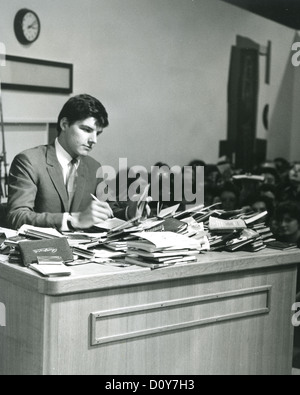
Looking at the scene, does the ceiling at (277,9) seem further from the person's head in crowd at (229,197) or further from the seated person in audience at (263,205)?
the seated person in audience at (263,205)

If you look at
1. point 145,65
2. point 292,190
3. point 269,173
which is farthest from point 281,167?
point 145,65

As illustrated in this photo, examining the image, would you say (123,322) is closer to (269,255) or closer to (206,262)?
(206,262)

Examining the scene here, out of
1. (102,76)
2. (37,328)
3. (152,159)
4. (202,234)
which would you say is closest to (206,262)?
(202,234)

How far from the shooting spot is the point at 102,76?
20.8 ft

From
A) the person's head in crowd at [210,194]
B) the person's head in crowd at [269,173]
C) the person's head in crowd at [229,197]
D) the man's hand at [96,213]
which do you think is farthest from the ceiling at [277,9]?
the man's hand at [96,213]

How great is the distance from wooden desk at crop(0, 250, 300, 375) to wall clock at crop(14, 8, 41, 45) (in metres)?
3.78

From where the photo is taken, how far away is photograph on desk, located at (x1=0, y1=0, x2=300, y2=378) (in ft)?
6.53

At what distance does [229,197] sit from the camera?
568 cm

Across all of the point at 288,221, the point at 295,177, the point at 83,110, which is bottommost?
the point at 288,221

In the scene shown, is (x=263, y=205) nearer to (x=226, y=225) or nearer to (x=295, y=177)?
(x=295, y=177)

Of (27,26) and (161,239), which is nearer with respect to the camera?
(161,239)

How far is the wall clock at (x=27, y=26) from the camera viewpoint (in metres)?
5.33

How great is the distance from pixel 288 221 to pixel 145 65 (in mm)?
2955
